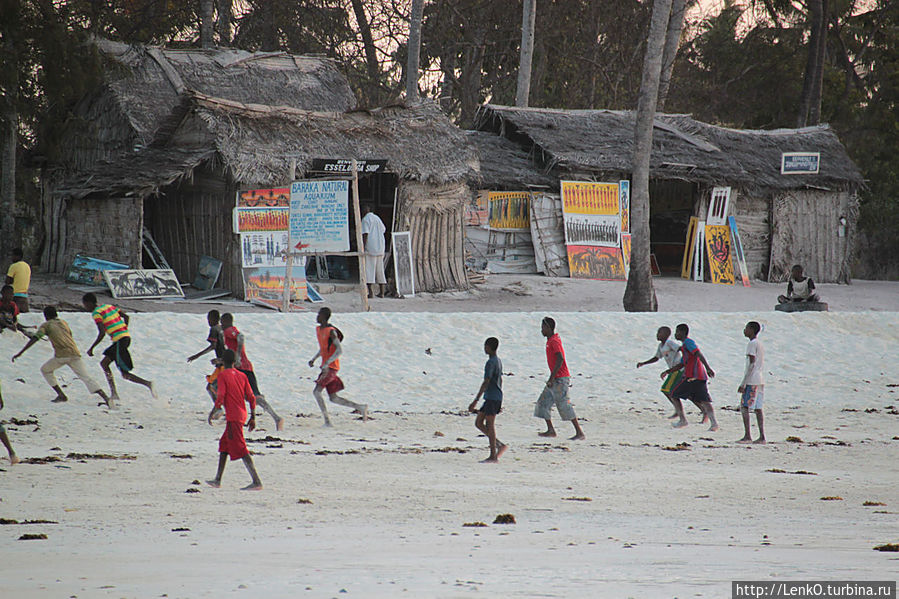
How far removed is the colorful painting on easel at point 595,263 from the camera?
25062mm

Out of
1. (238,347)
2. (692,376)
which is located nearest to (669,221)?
(692,376)

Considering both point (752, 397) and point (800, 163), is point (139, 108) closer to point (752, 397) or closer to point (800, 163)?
point (752, 397)

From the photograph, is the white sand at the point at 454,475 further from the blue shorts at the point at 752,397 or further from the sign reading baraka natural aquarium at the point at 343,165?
the sign reading baraka natural aquarium at the point at 343,165

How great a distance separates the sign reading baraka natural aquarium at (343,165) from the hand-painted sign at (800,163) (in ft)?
43.9

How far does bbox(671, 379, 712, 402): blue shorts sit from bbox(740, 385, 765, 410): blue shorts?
0.78 m

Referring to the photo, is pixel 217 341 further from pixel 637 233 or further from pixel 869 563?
pixel 637 233

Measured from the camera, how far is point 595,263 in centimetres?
2530

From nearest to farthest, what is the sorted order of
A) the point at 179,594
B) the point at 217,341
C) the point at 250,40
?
the point at 179,594 → the point at 217,341 → the point at 250,40

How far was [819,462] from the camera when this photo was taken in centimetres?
1025

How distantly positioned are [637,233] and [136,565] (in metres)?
16.1

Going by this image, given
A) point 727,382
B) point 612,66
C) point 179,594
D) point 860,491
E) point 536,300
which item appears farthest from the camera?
point 612,66

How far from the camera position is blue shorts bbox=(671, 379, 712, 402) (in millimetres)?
12070

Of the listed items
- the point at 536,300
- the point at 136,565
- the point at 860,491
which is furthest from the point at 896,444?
the point at 536,300

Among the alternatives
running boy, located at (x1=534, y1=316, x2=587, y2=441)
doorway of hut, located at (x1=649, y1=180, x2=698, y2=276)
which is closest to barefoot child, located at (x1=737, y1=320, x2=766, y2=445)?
running boy, located at (x1=534, y1=316, x2=587, y2=441)
